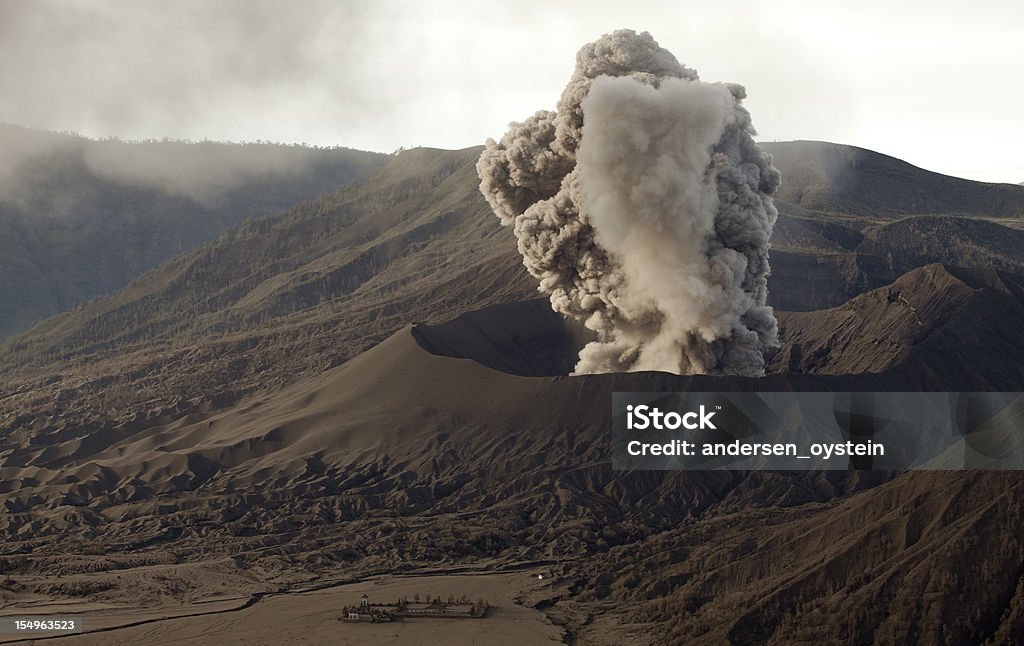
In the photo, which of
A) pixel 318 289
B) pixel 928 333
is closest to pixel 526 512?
pixel 928 333

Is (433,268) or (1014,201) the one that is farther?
(1014,201)

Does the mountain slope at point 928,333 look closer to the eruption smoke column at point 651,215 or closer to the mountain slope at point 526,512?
the mountain slope at point 526,512

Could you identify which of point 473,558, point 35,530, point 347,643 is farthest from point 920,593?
point 35,530

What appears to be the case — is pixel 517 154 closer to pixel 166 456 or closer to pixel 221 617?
pixel 166 456

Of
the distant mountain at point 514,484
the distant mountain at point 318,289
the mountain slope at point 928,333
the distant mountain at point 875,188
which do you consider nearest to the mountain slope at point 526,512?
the distant mountain at point 514,484

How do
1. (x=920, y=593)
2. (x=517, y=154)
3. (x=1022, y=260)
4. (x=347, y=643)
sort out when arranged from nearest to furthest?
(x=920, y=593), (x=347, y=643), (x=517, y=154), (x=1022, y=260)

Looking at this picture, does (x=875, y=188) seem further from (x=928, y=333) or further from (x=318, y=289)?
(x=928, y=333)

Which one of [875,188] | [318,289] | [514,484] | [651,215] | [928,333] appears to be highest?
[875,188]

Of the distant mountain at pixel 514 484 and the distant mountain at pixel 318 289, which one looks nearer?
the distant mountain at pixel 514 484
